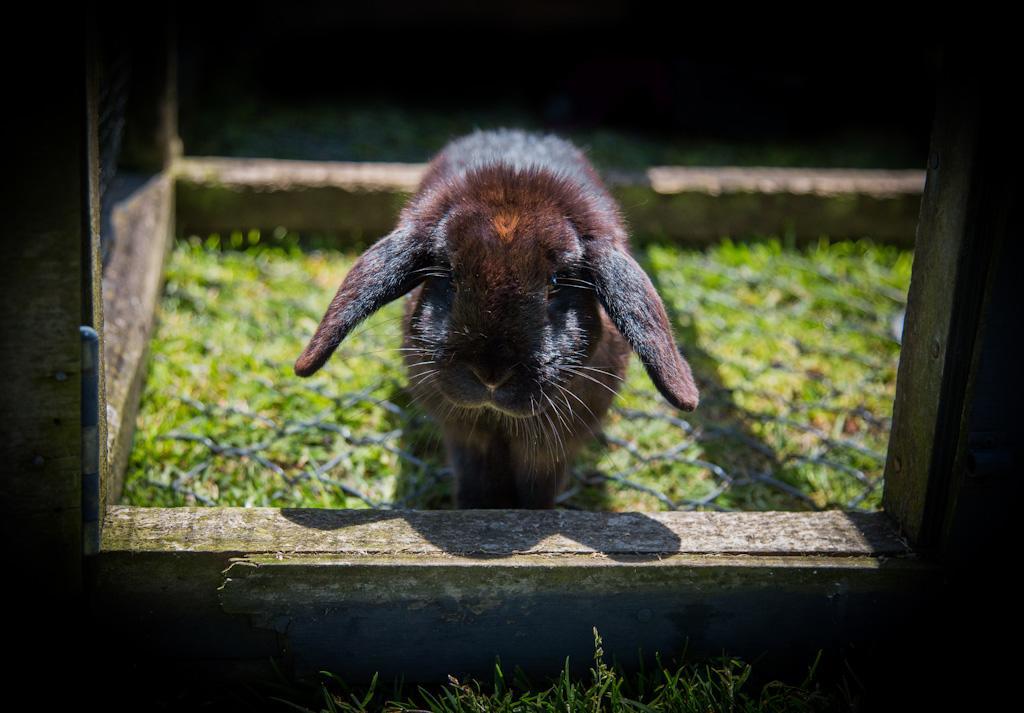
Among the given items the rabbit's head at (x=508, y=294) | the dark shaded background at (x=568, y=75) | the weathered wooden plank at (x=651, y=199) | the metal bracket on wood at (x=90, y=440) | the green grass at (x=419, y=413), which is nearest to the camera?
the metal bracket on wood at (x=90, y=440)

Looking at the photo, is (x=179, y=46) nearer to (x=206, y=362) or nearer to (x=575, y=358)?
(x=206, y=362)

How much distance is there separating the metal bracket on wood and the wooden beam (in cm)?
7

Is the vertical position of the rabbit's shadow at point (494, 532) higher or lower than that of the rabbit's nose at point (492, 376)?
lower

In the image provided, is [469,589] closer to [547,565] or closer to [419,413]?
[547,565]

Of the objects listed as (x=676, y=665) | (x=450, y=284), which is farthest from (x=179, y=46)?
(x=676, y=665)

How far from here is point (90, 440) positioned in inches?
72.7

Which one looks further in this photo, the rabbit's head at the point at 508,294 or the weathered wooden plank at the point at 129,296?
the weathered wooden plank at the point at 129,296

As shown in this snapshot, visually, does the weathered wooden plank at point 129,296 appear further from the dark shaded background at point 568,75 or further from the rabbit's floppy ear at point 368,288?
the dark shaded background at point 568,75

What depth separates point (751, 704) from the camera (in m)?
1.96

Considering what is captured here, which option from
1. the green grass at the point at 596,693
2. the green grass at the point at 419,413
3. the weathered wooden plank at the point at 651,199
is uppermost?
the weathered wooden plank at the point at 651,199

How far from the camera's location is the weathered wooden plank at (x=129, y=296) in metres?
2.53

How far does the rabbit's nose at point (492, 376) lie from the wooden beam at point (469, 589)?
1.14ft

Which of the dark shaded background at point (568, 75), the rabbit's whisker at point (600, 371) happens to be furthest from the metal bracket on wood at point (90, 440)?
the dark shaded background at point (568, 75)

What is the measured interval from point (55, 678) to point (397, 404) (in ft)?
4.77
